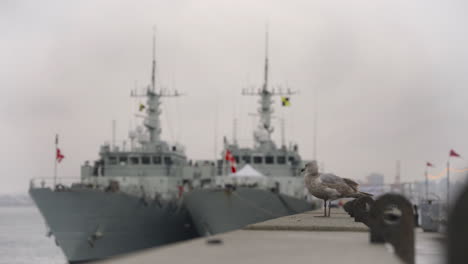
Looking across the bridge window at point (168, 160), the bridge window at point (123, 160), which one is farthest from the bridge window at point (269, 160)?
the bridge window at point (123, 160)

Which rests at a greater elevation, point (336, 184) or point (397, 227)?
point (336, 184)

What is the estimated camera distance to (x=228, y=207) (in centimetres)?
3709

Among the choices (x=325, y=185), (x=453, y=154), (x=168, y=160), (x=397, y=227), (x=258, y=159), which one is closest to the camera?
(x=397, y=227)

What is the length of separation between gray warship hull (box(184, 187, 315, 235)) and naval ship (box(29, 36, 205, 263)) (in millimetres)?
2578

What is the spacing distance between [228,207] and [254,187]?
13.7 ft

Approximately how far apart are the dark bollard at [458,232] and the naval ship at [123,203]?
1300 inches

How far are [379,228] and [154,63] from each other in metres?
49.9

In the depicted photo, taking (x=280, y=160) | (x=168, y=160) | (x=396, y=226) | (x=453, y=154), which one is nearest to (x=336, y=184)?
(x=396, y=226)

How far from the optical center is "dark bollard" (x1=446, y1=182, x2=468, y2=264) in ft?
7.23

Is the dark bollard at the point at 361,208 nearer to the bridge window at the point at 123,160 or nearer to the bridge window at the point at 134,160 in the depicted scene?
the bridge window at the point at 134,160

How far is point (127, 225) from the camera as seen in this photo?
37719mm

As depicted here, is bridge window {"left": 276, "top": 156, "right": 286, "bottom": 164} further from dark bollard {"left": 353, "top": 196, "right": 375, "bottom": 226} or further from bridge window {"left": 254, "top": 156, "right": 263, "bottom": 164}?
dark bollard {"left": 353, "top": 196, "right": 375, "bottom": 226}

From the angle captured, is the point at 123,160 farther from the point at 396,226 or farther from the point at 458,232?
the point at 458,232

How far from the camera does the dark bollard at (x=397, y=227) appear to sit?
16.3 feet
